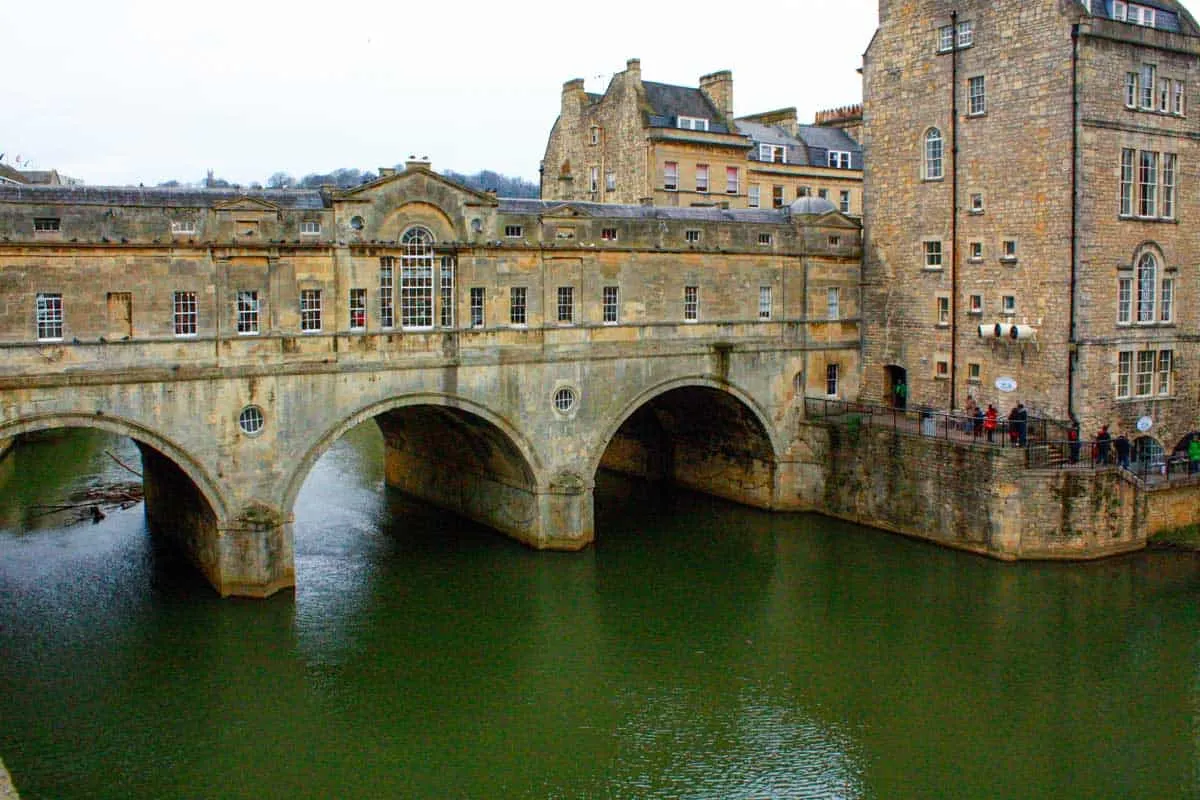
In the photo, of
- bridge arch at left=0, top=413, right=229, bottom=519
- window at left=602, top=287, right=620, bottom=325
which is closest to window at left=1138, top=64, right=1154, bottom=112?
window at left=602, top=287, right=620, bottom=325

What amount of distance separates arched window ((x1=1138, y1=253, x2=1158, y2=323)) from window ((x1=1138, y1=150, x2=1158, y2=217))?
51.4 inches

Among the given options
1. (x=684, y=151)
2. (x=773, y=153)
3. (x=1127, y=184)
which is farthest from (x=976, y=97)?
(x=773, y=153)

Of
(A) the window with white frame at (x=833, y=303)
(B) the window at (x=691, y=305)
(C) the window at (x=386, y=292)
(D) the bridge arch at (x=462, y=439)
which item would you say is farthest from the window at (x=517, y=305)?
(A) the window with white frame at (x=833, y=303)

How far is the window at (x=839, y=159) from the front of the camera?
169 ft

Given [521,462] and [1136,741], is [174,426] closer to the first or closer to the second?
[521,462]

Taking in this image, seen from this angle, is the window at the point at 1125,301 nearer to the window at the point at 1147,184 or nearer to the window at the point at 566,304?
the window at the point at 1147,184

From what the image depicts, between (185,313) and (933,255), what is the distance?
21699 millimetres

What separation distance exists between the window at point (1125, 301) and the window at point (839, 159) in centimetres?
2040

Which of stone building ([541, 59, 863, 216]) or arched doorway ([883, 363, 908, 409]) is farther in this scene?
stone building ([541, 59, 863, 216])

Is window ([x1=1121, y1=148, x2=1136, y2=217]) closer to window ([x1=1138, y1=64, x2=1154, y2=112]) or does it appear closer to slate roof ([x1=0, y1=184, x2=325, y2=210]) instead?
window ([x1=1138, y1=64, x2=1154, y2=112])

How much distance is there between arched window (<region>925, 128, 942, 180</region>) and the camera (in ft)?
114

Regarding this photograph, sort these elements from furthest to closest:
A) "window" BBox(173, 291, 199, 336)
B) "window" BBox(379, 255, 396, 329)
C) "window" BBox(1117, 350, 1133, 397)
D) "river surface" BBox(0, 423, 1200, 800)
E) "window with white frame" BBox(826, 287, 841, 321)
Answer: "window with white frame" BBox(826, 287, 841, 321) < "window" BBox(1117, 350, 1133, 397) < "window" BBox(379, 255, 396, 329) < "window" BBox(173, 291, 199, 336) < "river surface" BBox(0, 423, 1200, 800)

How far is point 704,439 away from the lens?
38250mm

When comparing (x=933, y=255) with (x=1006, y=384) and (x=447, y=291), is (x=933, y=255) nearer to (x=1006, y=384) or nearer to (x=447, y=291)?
(x=1006, y=384)
